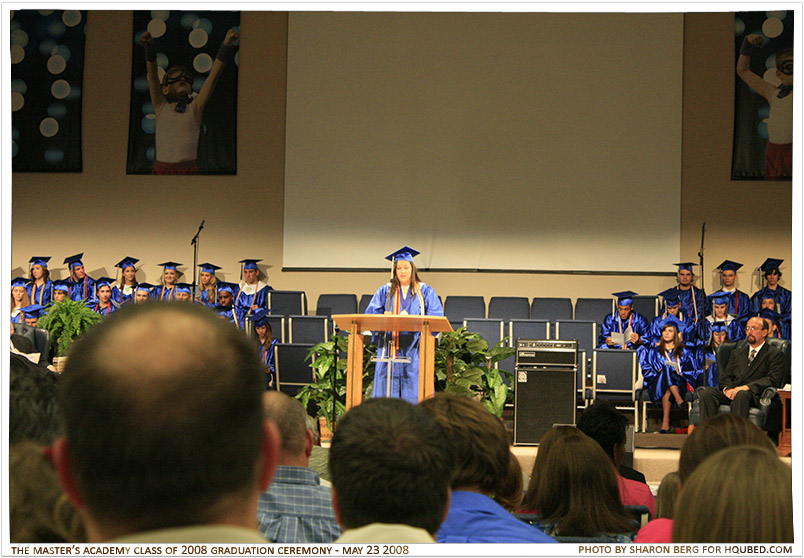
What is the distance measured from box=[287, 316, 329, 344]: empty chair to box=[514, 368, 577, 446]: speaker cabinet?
10.9ft

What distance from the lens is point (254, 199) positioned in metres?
11.9

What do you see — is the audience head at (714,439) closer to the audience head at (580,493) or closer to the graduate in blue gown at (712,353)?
the audience head at (580,493)

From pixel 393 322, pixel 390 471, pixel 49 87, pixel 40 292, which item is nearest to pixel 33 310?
pixel 40 292

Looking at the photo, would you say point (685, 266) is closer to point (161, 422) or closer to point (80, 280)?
Answer: point (80, 280)

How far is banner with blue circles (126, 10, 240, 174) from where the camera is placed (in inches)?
466

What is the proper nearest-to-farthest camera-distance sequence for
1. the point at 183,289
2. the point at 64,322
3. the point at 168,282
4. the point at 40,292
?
1. the point at 64,322
2. the point at 183,289
3. the point at 40,292
4. the point at 168,282

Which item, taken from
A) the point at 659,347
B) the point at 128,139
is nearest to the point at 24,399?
the point at 659,347

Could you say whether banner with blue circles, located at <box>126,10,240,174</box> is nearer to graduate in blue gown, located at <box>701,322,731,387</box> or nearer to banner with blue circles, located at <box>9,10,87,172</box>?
banner with blue circles, located at <box>9,10,87,172</box>

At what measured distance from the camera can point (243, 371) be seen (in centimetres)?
71

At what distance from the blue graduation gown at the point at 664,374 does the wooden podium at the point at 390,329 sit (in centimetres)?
314

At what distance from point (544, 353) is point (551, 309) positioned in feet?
13.9

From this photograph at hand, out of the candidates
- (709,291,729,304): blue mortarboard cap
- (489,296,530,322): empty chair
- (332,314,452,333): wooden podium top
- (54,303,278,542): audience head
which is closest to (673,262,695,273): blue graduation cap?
(709,291,729,304): blue mortarboard cap

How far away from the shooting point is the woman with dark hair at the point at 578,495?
2242 mm

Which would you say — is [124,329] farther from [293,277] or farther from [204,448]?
[293,277]
